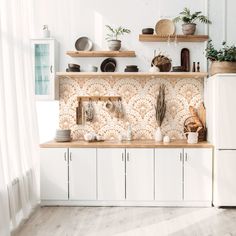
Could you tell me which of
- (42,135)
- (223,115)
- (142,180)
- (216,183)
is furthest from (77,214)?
(223,115)

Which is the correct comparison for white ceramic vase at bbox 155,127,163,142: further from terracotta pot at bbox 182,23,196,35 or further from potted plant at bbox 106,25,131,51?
terracotta pot at bbox 182,23,196,35

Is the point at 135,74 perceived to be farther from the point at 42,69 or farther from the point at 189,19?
the point at 42,69

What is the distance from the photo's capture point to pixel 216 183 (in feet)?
13.7

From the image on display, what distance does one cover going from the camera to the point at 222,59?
4254 millimetres

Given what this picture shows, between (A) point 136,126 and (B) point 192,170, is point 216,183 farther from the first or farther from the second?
(A) point 136,126

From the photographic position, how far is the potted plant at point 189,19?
15.1ft

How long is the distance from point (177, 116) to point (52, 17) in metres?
2.14

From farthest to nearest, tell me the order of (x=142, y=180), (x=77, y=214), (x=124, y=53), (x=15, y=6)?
(x=124, y=53)
(x=142, y=180)
(x=77, y=214)
(x=15, y=6)

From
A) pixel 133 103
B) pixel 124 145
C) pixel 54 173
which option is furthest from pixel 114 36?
pixel 54 173

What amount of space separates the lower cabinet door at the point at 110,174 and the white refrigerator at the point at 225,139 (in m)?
1.12

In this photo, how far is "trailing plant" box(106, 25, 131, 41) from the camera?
471cm

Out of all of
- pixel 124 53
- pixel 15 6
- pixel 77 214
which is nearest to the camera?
pixel 15 6

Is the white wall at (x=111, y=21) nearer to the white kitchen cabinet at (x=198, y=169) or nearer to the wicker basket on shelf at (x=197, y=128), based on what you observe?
the wicker basket on shelf at (x=197, y=128)

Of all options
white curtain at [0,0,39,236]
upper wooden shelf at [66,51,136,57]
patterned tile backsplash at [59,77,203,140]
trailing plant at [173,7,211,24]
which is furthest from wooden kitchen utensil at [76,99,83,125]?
trailing plant at [173,7,211,24]
